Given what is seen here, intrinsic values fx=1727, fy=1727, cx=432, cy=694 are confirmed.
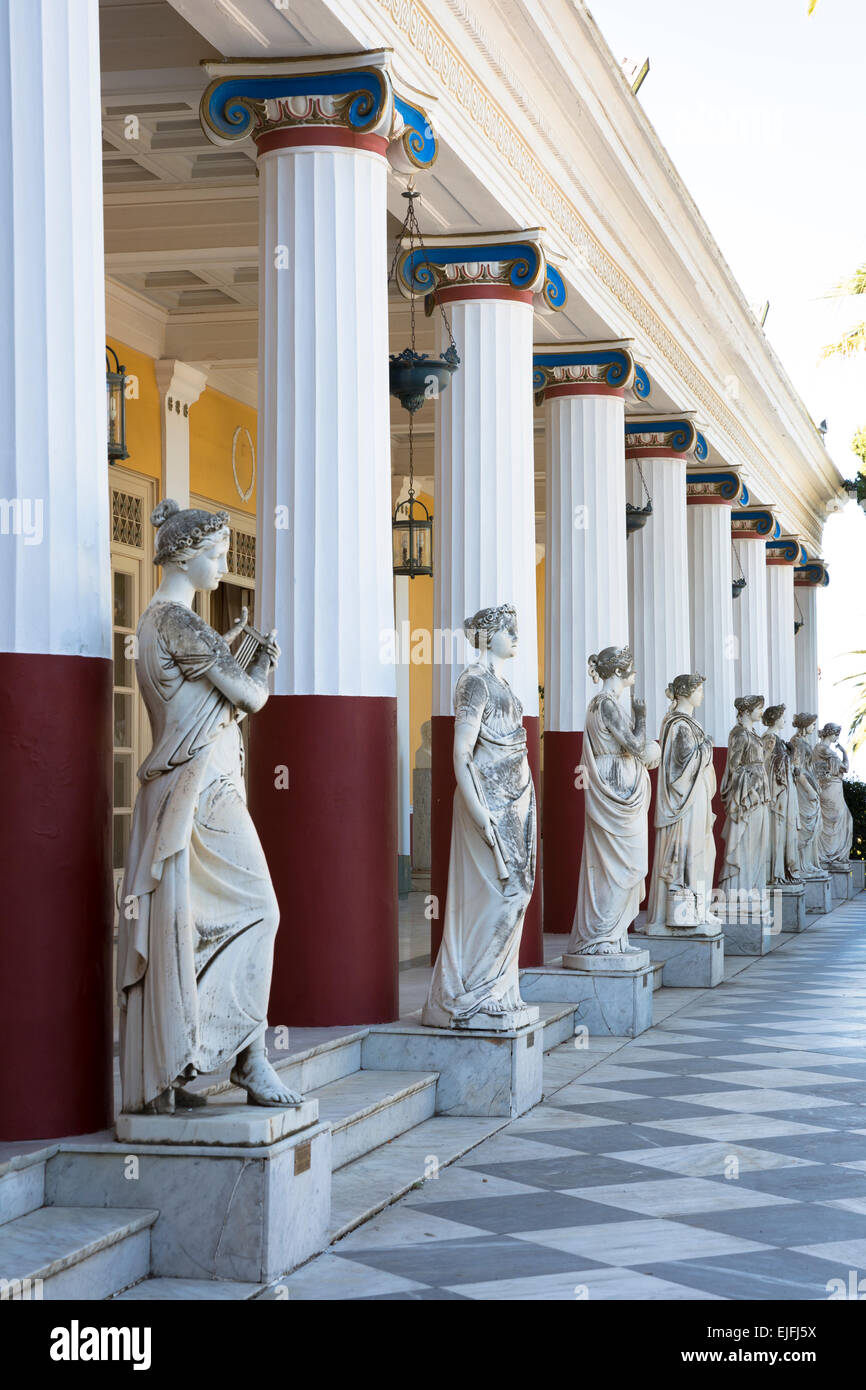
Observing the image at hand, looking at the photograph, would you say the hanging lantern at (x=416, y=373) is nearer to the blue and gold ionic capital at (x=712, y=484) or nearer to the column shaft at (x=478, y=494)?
the column shaft at (x=478, y=494)

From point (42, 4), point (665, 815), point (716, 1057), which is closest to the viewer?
point (42, 4)

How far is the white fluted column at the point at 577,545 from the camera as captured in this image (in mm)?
12492

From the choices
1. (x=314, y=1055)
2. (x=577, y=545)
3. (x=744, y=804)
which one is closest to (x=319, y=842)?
(x=314, y=1055)

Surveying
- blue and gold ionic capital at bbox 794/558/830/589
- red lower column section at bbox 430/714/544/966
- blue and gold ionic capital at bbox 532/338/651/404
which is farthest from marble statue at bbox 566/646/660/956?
blue and gold ionic capital at bbox 794/558/830/589

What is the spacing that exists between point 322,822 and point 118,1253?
307 centimetres

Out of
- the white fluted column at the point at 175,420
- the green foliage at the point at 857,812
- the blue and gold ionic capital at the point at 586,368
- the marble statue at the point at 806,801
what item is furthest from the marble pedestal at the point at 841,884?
the white fluted column at the point at 175,420

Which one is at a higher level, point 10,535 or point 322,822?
point 10,535

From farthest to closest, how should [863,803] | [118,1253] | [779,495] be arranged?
[863,803] → [779,495] → [118,1253]

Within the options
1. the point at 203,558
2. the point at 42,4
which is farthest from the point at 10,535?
the point at 42,4

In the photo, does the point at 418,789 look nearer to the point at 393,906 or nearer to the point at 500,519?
the point at 500,519

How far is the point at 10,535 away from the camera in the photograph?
5023mm

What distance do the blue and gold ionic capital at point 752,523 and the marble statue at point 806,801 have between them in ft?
7.20

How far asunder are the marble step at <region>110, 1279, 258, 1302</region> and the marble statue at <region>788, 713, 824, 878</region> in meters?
15.3

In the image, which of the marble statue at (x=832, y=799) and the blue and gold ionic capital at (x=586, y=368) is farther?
the marble statue at (x=832, y=799)
